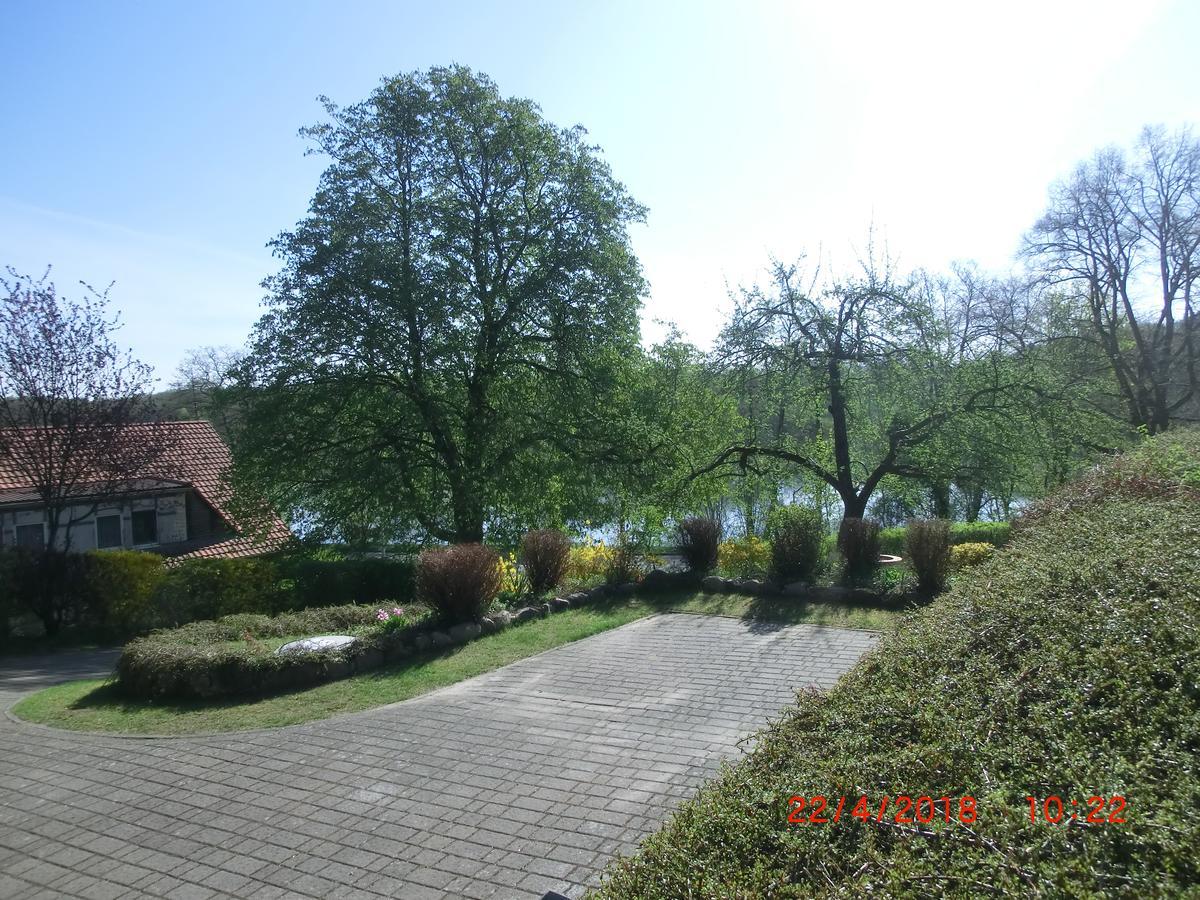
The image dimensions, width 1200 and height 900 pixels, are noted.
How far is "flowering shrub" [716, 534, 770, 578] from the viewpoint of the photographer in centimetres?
1438

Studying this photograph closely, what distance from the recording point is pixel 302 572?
15.2m

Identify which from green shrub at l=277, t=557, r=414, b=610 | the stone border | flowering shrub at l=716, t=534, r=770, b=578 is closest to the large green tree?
green shrub at l=277, t=557, r=414, b=610

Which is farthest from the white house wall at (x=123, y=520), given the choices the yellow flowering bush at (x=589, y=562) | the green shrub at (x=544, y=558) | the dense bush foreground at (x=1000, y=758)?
the dense bush foreground at (x=1000, y=758)

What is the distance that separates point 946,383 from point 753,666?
8177mm

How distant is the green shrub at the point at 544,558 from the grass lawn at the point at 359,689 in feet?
3.52

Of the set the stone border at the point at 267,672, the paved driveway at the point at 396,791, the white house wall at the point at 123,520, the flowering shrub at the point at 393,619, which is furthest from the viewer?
the white house wall at the point at 123,520

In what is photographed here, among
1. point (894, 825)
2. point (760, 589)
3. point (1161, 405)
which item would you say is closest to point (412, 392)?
point (760, 589)

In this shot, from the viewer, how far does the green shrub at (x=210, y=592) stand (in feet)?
43.9

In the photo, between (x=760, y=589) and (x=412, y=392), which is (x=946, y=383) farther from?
(x=412, y=392)

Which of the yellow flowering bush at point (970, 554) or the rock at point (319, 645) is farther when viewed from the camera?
the yellow flowering bush at point (970, 554)

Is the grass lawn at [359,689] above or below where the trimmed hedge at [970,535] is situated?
below

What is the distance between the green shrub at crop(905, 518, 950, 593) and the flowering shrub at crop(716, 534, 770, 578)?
9.25 ft
